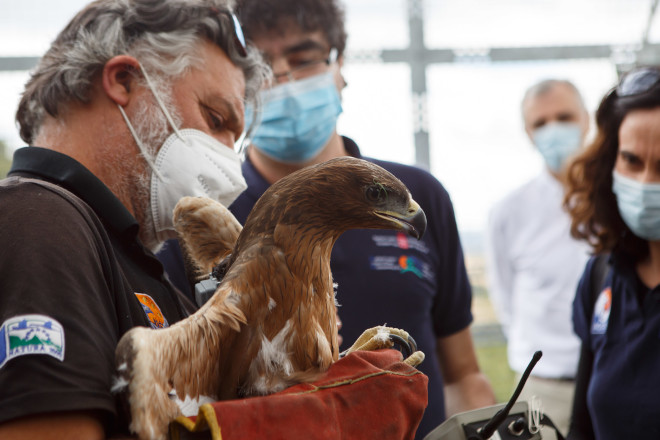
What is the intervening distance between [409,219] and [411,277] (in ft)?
3.58

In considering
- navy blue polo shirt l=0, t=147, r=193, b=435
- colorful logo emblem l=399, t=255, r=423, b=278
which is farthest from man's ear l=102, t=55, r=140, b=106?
colorful logo emblem l=399, t=255, r=423, b=278

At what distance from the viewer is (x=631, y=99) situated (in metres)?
2.67

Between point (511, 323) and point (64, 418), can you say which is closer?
point (64, 418)

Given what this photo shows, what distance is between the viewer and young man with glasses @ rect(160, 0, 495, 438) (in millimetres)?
2244

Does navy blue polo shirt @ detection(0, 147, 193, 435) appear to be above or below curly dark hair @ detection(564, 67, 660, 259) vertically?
above

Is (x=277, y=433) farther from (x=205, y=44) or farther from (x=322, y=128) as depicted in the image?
(x=322, y=128)

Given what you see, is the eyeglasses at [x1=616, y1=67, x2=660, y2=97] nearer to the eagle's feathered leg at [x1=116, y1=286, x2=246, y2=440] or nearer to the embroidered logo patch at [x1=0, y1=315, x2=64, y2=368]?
the eagle's feathered leg at [x1=116, y1=286, x2=246, y2=440]

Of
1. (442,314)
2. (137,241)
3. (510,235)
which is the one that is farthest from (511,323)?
(137,241)

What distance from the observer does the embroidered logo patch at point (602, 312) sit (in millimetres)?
2578

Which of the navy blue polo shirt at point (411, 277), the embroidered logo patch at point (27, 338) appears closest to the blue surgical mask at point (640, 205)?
the navy blue polo shirt at point (411, 277)

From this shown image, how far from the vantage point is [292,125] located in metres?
2.64

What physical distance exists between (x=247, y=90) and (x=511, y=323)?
323cm

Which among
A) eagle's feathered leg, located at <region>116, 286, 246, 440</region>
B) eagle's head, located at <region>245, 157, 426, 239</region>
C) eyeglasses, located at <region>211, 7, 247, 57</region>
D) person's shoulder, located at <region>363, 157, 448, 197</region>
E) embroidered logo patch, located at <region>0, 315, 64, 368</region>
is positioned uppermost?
eyeglasses, located at <region>211, 7, 247, 57</region>

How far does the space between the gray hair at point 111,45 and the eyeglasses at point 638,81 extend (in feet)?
5.86
